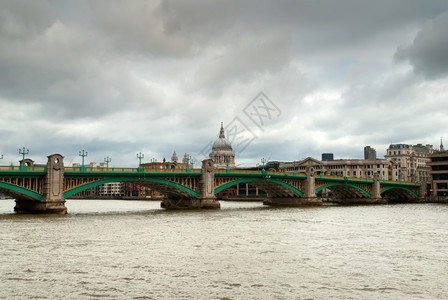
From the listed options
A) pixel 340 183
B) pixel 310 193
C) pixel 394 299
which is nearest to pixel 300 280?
pixel 394 299

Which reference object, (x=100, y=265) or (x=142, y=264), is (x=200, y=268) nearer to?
(x=142, y=264)

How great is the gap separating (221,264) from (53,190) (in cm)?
5035

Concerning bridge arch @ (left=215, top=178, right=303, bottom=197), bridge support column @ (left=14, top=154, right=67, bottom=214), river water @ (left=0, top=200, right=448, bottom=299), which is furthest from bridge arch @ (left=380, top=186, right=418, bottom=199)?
river water @ (left=0, top=200, right=448, bottom=299)

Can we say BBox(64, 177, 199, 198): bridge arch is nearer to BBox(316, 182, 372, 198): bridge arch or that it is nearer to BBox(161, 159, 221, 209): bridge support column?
BBox(161, 159, 221, 209): bridge support column

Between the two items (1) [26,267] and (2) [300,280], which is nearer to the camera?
(2) [300,280]

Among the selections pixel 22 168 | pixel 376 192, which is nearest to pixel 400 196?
pixel 376 192

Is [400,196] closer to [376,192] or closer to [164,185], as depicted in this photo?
[376,192]

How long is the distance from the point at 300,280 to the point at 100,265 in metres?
12.0

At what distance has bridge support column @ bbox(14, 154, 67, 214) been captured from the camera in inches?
2894

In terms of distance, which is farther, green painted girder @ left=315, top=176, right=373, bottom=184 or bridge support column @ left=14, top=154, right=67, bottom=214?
green painted girder @ left=315, top=176, right=373, bottom=184

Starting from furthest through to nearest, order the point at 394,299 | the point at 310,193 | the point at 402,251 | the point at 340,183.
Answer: the point at 340,183, the point at 310,193, the point at 402,251, the point at 394,299

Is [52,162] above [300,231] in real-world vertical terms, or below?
above

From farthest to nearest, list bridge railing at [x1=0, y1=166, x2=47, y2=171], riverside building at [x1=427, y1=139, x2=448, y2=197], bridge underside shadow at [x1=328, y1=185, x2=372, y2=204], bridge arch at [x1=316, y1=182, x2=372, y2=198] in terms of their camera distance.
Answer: riverside building at [x1=427, y1=139, x2=448, y2=197] → bridge underside shadow at [x1=328, y1=185, x2=372, y2=204] → bridge arch at [x1=316, y1=182, x2=372, y2=198] → bridge railing at [x1=0, y1=166, x2=47, y2=171]

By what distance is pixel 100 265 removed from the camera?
1171 inches
